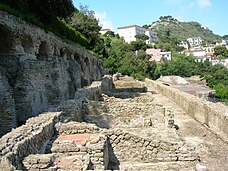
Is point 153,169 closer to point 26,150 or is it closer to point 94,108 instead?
point 26,150

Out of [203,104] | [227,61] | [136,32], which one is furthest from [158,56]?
[203,104]

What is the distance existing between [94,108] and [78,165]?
561cm

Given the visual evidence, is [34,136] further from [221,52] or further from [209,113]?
[221,52]

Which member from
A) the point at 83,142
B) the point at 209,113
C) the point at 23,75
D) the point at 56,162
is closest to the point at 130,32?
the point at 209,113

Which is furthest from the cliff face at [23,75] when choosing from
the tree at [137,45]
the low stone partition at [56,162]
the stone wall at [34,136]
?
the tree at [137,45]

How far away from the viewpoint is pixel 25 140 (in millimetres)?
5105

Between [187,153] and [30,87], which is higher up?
[30,87]

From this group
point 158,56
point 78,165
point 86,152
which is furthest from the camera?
point 158,56

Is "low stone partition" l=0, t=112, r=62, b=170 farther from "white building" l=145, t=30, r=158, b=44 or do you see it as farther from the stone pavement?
"white building" l=145, t=30, r=158, b=44

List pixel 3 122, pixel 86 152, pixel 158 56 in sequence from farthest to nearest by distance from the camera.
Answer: pixel 158 56 → pixel 3 122 → pixel 86 152

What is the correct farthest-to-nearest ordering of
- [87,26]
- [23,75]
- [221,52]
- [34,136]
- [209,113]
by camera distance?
[221,52] < [87,26] < [209,113] < [23,75] < [34,136]

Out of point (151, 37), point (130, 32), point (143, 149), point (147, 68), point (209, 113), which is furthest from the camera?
point (151, 37)

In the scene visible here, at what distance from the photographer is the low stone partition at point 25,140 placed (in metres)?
4.33

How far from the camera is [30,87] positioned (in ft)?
33.7
